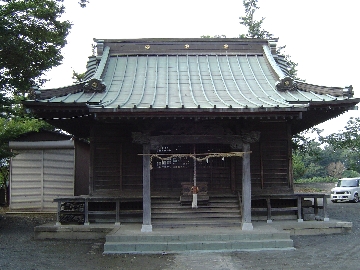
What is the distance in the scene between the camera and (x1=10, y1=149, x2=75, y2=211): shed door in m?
18.6

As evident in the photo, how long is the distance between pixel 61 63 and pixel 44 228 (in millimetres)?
6881

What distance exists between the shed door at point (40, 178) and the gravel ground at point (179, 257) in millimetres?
6656

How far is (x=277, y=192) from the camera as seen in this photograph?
13.4m

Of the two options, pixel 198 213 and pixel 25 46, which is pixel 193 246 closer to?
pixel 198 213

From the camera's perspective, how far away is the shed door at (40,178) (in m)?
18.6

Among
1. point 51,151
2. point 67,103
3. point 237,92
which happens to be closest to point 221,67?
point 237,92

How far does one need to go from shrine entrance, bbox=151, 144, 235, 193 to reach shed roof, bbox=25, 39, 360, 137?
213 cm

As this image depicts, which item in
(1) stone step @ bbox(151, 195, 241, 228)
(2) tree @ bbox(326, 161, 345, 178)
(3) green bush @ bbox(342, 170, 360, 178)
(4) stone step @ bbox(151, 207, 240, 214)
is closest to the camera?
(1) stone step @ bbox(151, 195, 241, 228)

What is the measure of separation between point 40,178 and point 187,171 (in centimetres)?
870

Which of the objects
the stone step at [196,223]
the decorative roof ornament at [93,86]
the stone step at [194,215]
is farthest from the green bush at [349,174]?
the decorative roof ornament at [93,86]

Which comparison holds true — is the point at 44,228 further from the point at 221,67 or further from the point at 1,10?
the point at 221,67

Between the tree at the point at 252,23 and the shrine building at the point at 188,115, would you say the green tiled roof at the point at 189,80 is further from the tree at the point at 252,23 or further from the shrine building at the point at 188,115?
the tree at the point at 252,23

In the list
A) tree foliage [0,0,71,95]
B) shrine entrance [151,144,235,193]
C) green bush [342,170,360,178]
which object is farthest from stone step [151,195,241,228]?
green bush [342,170,360,178]

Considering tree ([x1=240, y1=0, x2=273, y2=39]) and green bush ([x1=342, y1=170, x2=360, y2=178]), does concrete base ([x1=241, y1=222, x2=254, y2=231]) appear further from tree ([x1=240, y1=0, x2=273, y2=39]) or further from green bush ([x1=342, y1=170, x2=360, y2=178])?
green bush ([x1=342, y1=170, x2=360, y2=178])
